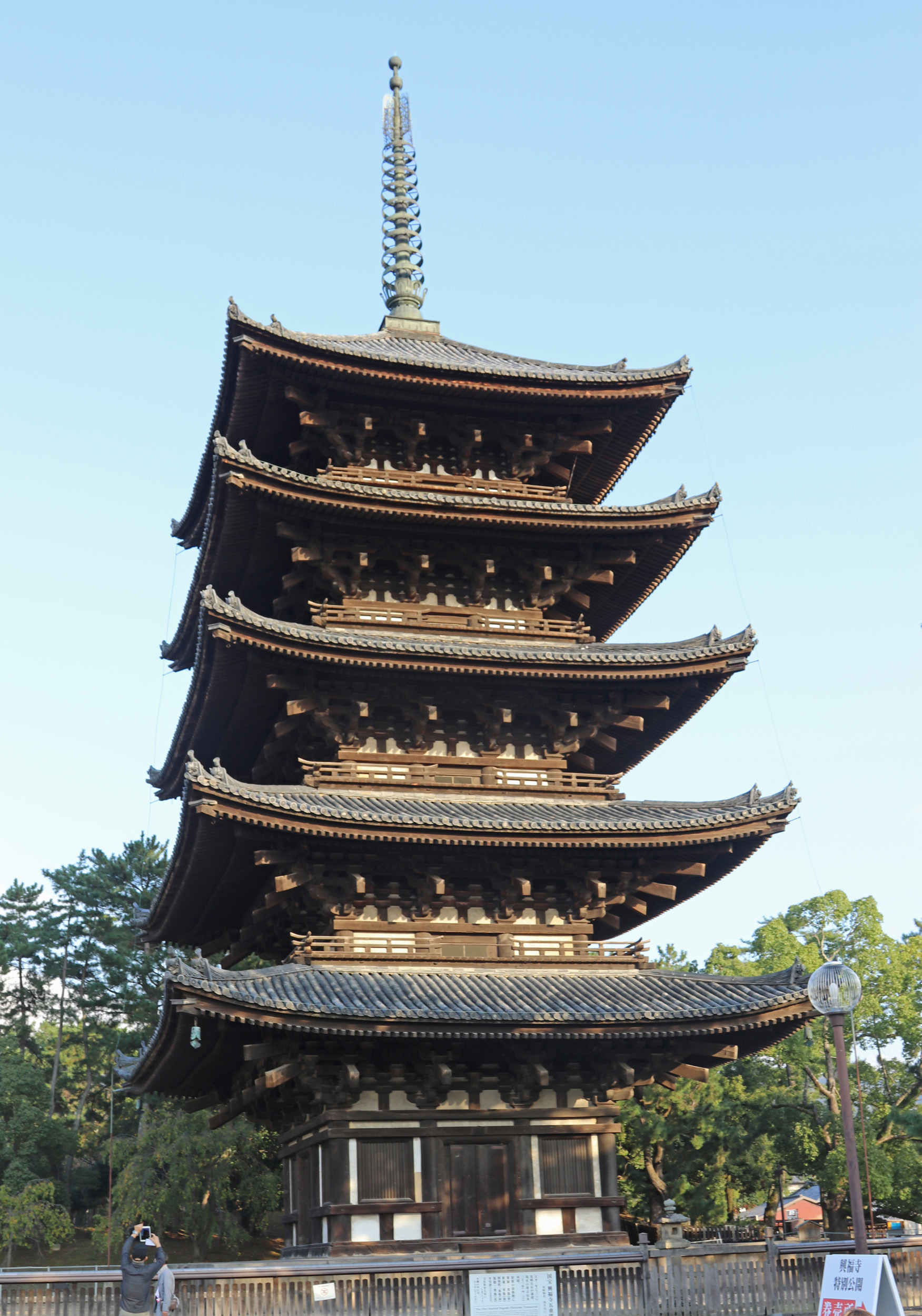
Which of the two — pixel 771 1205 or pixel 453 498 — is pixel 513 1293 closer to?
pixel 453 498

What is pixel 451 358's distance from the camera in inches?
1254

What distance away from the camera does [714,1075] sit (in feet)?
179

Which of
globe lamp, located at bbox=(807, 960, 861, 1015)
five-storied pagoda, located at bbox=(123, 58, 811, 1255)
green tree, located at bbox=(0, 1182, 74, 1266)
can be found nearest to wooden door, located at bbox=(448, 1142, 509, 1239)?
five-storied pagoda, located at bbox=(123, 58, 811, 1255)

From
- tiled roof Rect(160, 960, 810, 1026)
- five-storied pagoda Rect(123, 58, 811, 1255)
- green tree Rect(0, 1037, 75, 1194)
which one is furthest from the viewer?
green tree Rect(0, 1037, 75, 1194)

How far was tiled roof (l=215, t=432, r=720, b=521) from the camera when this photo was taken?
26062 millimetres

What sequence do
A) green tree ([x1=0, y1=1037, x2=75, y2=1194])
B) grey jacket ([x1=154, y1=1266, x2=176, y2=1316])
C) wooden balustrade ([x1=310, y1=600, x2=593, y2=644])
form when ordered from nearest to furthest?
grey jacket ([x1=154, y1=1266, x2=176, y2=1316])
wooden balustrade ([x1=310, y1=600, x2=593, y2=644])
green tree ([x1=0, y1=1037, x2=75, y2=1194])

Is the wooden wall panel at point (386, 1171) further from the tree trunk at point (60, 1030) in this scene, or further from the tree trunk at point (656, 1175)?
the tree trunk at point (60, 1030)

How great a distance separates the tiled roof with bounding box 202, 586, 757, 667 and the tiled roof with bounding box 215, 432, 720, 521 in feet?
9.36

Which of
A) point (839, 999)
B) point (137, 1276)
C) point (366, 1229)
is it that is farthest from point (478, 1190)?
point (839, 999)

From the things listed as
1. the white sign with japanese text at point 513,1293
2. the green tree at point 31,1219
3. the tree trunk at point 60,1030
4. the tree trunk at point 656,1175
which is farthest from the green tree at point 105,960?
the white sign with japanese text at point 513,1293

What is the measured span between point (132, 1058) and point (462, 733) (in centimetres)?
1130

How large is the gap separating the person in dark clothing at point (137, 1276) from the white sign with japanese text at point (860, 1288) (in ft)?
26.5

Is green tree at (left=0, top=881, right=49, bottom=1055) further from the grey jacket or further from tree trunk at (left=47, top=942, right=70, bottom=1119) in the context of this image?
the grey jacket

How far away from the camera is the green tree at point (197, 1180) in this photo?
52.7 metres
